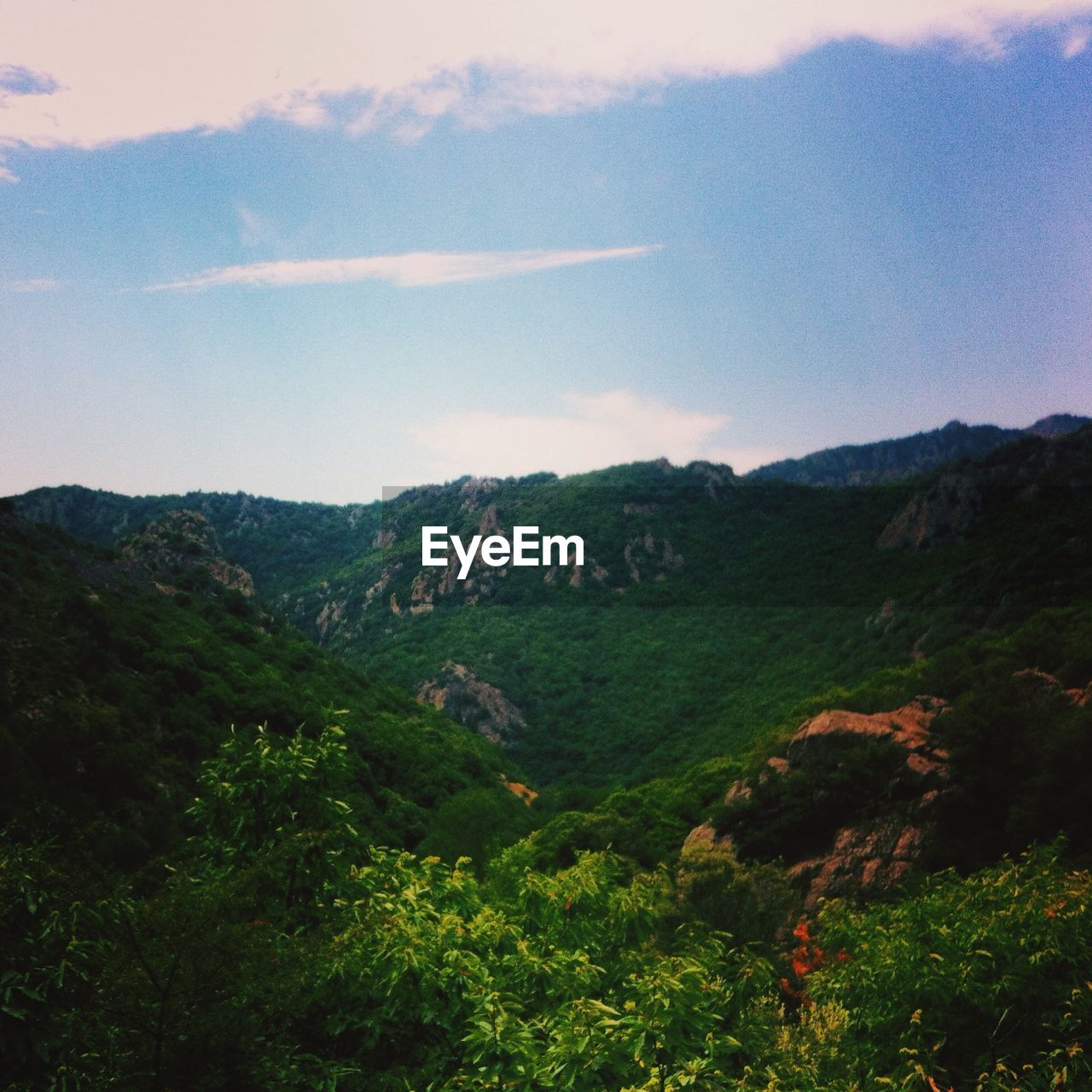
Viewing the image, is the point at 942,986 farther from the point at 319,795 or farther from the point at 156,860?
the point at 156,860

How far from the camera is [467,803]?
1610 inches

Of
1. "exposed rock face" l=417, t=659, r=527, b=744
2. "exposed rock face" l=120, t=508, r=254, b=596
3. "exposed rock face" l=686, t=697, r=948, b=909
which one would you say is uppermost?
"exposed rock face" l=120, t=508, r=254, b=596

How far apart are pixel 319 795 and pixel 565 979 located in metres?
4.63

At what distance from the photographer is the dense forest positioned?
7.17m

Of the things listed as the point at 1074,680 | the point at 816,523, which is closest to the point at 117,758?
the point at 1074,680

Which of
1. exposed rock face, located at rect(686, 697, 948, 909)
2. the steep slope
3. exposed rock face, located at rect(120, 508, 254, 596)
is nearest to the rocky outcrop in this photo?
the steep slope

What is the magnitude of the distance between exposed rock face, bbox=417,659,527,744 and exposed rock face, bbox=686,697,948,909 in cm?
5115

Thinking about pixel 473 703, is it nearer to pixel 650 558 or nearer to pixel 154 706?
pixel 650 558

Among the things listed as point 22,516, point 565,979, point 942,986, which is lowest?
point 942,986

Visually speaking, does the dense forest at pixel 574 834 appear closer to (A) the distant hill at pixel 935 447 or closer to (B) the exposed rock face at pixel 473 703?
(B) the exposed rock face at pixel 473 703

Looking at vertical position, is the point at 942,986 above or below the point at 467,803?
above

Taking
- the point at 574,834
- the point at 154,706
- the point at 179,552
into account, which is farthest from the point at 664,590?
the point at 154,706

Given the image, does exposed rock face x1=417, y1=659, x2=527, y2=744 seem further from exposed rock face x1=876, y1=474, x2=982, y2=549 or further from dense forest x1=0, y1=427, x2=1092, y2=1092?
exposed rock face x1=876, y1=474, x2=982, y2=549

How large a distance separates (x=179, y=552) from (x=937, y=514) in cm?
7423
